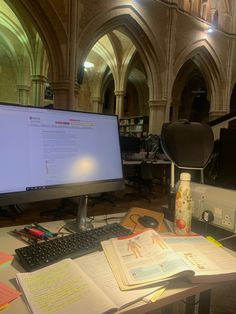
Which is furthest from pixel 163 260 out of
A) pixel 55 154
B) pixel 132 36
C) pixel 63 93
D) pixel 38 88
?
pixel 38 88

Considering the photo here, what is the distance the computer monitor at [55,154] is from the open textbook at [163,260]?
34cm

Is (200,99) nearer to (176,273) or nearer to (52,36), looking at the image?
(52,36)

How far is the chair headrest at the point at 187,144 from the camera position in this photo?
1.49 meters

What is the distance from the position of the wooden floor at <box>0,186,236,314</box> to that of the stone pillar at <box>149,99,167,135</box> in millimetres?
2263

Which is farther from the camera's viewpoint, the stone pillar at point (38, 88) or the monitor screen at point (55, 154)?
the stone pillar at point (38, 88)

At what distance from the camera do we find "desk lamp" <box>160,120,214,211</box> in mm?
1488

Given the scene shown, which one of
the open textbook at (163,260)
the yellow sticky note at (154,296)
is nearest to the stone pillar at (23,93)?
the open textbook at (163,260)

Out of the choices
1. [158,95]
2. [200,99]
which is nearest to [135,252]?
[158,95]

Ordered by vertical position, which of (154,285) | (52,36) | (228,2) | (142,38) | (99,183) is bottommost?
(154,285)

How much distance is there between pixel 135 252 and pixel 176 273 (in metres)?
0.19

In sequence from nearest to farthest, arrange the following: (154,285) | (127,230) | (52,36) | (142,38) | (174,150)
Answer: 1. (154,285)
2. (127,230)
3. (174,150)
4. (52,36)
5. (142,38)

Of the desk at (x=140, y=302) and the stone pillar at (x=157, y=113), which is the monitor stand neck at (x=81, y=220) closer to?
the desk at (x=140, y=302)

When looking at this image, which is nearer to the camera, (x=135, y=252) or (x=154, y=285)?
(x=154, y=285)

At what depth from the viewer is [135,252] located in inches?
40.7
